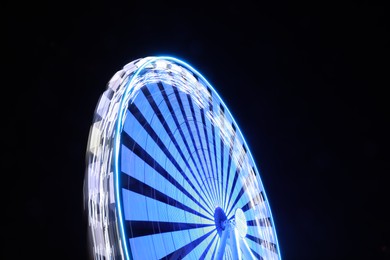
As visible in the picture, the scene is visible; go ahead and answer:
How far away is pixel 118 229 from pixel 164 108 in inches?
34.8

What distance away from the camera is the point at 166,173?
193cm

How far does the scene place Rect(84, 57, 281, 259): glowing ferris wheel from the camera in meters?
1.41

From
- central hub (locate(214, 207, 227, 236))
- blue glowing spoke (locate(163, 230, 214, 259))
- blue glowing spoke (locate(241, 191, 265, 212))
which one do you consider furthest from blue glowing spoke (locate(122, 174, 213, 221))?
blue glowing spoke (locate(241, 191, 265, 212))

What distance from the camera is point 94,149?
59.1 inches

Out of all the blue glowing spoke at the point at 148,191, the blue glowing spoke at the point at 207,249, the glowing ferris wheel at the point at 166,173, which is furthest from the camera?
the blue glowing spoke at the point at 207,249

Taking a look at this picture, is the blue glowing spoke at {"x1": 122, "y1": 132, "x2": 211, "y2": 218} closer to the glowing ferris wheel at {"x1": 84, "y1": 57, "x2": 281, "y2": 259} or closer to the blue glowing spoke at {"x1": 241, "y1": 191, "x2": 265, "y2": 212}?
the glowing ferris wheel at {"x1": 84, "y1": 57, "x2": 281, "y2": 259}

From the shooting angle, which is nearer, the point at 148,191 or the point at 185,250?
the point at 148,191

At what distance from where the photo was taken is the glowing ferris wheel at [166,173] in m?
1.41

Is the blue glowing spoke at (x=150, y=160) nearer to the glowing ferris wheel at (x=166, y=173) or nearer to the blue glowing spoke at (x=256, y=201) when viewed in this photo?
the glowing ferris wheel at (x=166, y=173)

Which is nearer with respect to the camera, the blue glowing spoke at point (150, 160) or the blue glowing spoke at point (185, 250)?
the blue glowing spoke at point (150, 160)

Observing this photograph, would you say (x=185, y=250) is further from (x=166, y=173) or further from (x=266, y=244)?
(x=266, y=244)

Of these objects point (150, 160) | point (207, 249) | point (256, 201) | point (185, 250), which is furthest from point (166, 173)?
point (256, 201)

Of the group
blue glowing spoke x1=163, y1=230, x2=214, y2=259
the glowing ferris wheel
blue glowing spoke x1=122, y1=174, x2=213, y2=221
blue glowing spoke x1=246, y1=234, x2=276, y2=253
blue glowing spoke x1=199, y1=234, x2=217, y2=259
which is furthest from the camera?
blue glowing spoke x1=246, y1=234, x2=276, y2=253

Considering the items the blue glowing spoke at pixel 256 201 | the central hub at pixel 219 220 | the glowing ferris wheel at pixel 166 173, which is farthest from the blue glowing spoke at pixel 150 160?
the blue glowing spoke at pixel 256 201
